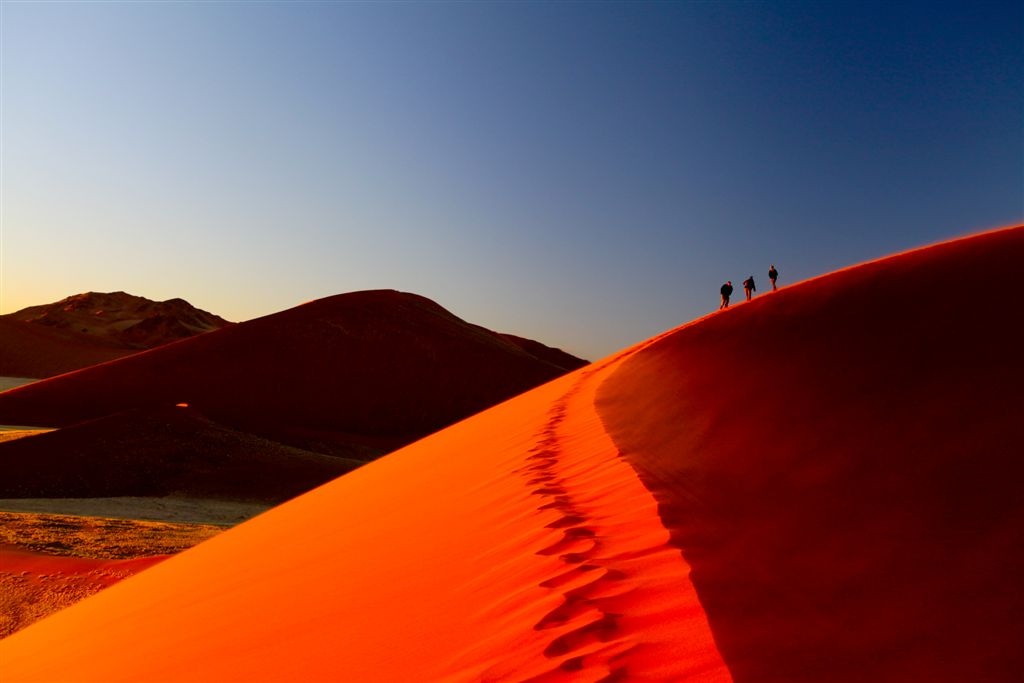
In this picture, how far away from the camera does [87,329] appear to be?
243 ft

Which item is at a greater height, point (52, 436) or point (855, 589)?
point (52, 436)

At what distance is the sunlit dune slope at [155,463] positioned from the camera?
53.3 feet

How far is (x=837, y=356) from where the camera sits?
216 inches

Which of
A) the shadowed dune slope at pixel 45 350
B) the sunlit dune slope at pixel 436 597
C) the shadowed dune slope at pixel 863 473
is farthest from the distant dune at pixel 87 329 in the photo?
the shadowed dune slope at pixel 863 473

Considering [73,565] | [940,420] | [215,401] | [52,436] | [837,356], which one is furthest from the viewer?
[215,401]

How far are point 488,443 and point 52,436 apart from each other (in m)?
16.2

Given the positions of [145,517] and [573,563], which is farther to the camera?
[145,517]

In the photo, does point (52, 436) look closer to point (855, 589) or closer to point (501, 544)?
point (501, 544)

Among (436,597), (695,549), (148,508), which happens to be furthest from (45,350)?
(695,549)

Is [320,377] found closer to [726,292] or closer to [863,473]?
[726,292]

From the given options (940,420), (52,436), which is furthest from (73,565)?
(52,436)

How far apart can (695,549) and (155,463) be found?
1811 cm

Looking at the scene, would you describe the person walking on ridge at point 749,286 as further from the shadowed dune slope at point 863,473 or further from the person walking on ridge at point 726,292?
the shadowed dune slope at point 863,473

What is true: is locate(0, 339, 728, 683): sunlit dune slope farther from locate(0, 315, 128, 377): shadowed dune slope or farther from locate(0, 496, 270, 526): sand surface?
locate(0, 315, 128, 377): shadowed dune slope
